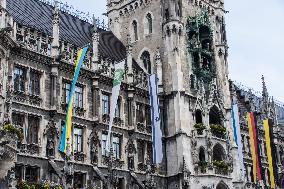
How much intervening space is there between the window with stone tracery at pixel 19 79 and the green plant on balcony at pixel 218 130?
1948cm

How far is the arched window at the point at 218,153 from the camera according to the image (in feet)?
162

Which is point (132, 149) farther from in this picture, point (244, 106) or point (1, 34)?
point (244, 106)

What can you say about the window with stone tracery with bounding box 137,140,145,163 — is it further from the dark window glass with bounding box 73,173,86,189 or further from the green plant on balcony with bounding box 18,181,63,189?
the green plant on balcony with bounding box 18,181,63,189

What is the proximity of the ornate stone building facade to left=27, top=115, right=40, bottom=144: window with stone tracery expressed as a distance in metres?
0.08

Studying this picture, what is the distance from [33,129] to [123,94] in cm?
1049

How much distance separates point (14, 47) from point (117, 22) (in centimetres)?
2024

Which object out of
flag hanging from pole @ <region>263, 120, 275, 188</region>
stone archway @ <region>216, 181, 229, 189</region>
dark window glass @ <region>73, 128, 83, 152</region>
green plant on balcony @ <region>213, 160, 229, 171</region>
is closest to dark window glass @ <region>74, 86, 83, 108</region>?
dark window glass @ <region>73, 128, 83, 152</region>

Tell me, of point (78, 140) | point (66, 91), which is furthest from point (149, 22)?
point (78, 140)

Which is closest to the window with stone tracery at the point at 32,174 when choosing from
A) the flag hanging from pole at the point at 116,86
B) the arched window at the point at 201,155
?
the flag hanging from pole at the point at 116,86

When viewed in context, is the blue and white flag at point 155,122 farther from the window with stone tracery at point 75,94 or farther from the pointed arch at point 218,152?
the pointed arch at point 218,152

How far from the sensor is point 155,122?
43625 millimetres

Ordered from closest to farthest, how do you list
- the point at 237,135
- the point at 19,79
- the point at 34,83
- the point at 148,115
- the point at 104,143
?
the point at 19,79
the point at 34,83
the point at 104,143
the point at 148,115
the point at 237,135

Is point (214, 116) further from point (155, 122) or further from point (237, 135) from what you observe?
point (155, 122)

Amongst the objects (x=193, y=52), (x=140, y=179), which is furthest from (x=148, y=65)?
(x=140, y=179)
